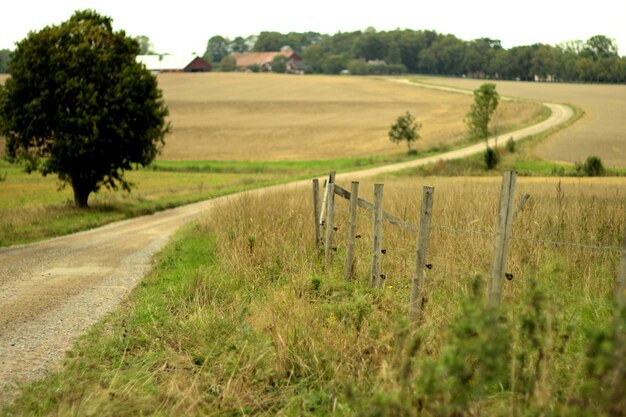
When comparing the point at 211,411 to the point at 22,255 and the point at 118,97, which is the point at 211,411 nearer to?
the point at 22,255

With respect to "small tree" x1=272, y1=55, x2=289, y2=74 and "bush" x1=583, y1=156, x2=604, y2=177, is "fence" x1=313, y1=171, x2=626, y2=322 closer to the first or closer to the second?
"bush" x1=583, y1=156, x2=604, y2=177

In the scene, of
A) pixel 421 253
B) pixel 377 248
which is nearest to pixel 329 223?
pixel 377 248

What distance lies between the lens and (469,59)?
156500mm

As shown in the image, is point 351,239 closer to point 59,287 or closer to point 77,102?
point 59,287

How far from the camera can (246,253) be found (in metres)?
13.2

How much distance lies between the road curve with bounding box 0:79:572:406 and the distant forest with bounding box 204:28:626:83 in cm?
12396

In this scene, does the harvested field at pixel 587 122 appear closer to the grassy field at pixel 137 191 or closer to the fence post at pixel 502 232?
the grassy field at pixel 137 191

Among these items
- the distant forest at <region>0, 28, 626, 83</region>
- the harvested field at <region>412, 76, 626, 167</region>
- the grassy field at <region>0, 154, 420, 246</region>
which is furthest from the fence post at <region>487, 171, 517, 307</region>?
the distant forest at <region>0, 28, 626, 83</region>

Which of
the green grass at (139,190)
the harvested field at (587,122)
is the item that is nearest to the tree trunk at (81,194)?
the green grass at (139,190)

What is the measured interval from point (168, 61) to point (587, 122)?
10617cm

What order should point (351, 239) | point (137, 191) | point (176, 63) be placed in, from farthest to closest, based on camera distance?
1. point (176, 63)
2. point (137, 191)
3. point (351, 239)

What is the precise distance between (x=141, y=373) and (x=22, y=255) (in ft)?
42.5

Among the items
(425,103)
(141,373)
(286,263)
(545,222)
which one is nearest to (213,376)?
(141,373)

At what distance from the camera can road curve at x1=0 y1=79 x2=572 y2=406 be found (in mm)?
9227
